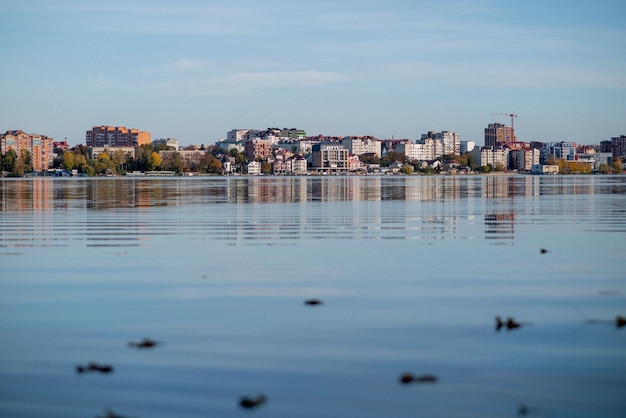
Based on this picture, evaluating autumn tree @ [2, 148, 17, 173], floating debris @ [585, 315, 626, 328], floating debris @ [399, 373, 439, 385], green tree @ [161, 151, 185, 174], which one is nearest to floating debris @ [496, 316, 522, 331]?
floating debris @ [585, 315, 626, 328]

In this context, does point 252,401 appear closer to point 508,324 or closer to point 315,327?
point 315,327

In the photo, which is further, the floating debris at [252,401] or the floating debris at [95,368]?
the floating debris at [95,368]

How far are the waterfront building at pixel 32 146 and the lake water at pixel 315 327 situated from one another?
17931 centimetres

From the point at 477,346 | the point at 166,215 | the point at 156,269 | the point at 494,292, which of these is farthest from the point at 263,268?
the point at 166,215

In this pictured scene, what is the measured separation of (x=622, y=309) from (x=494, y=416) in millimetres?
3727

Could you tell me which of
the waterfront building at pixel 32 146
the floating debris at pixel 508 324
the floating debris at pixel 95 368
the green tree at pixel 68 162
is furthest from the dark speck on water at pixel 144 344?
the waterfront building at pixel 32 146

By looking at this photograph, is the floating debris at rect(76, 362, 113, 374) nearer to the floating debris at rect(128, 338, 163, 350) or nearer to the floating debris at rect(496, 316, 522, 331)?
the floating debris at rect(128, 338, 163, 350)

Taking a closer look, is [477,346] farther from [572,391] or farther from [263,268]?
[263,268]

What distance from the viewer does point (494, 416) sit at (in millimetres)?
5633

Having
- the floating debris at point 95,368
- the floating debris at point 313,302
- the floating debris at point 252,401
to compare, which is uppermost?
the floating debris at point 313,302

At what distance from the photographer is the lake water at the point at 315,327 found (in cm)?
598

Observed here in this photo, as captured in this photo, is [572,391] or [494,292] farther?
[494,292]

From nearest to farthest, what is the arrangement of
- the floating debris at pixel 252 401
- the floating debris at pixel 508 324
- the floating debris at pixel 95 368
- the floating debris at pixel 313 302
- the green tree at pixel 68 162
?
the floating debris at pixel 252 401 < the floating debris at pixel 95 368 < the floating debris at pixel 508 324 < the floating debris at pixel 313 302 < the green tree at pixel 68 162

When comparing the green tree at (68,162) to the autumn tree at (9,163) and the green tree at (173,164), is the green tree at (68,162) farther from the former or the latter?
the autumn tree at (9,163)
